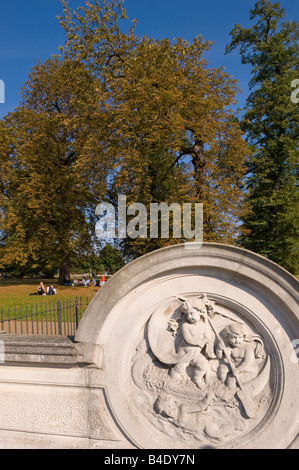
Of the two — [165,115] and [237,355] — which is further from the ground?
[165,115]

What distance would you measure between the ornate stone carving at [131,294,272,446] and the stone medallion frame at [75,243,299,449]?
0.15 feet

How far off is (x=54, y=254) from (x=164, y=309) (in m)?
18.2

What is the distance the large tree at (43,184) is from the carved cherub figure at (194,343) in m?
14.9

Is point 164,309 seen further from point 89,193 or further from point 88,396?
point 89,193

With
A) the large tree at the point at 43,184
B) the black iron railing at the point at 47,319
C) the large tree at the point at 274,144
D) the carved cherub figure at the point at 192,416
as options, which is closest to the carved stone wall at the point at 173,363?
the carved cherub figure at the point at 192,416

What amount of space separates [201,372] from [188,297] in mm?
779

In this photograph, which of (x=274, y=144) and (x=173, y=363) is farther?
(x=274, y=144)

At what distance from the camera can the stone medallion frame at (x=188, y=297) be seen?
328 cm

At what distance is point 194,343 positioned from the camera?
3475 mm

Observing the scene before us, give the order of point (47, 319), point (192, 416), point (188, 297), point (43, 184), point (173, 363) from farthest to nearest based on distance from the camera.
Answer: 1. point (43, 184)
2. point (47, 319)
3. point (188, 297)
4. point (173, 363)
5. point (192, 416)

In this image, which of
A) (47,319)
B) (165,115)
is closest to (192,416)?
(47,319)

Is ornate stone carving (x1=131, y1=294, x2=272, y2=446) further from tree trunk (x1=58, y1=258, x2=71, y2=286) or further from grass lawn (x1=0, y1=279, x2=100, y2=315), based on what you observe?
tree trunk (x1=58, y1=258, x2=71, y2=286)

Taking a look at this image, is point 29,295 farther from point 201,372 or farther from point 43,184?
point 201,372

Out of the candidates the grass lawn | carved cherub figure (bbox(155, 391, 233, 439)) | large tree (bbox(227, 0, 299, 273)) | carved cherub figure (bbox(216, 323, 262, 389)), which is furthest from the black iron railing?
large tree (bbox(227, 0, 299, 273))
